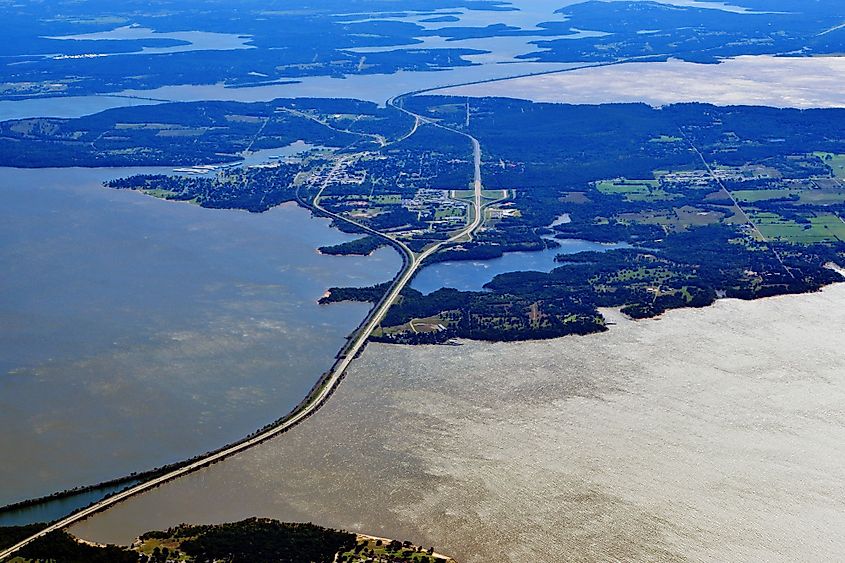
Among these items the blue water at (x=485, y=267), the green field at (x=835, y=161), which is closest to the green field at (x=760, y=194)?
the green field at (x=835, y=161)

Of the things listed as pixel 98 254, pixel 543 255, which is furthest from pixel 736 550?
pixel 98 254

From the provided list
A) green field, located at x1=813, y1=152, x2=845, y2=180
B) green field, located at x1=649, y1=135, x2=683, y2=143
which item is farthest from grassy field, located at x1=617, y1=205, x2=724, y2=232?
green field, located at x1=649, y1=135, x2=683, y2=143

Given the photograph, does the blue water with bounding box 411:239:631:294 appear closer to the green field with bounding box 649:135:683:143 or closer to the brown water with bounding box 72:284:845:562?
the brown water with bounding box 72:284:845:562

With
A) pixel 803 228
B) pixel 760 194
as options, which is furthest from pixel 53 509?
pixel 760 194

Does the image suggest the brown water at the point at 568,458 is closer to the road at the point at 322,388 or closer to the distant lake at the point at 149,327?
the road at the point at 322,388

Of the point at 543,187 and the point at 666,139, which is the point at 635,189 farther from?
the point at 666,139

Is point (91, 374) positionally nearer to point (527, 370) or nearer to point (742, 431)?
point (527, 370)
